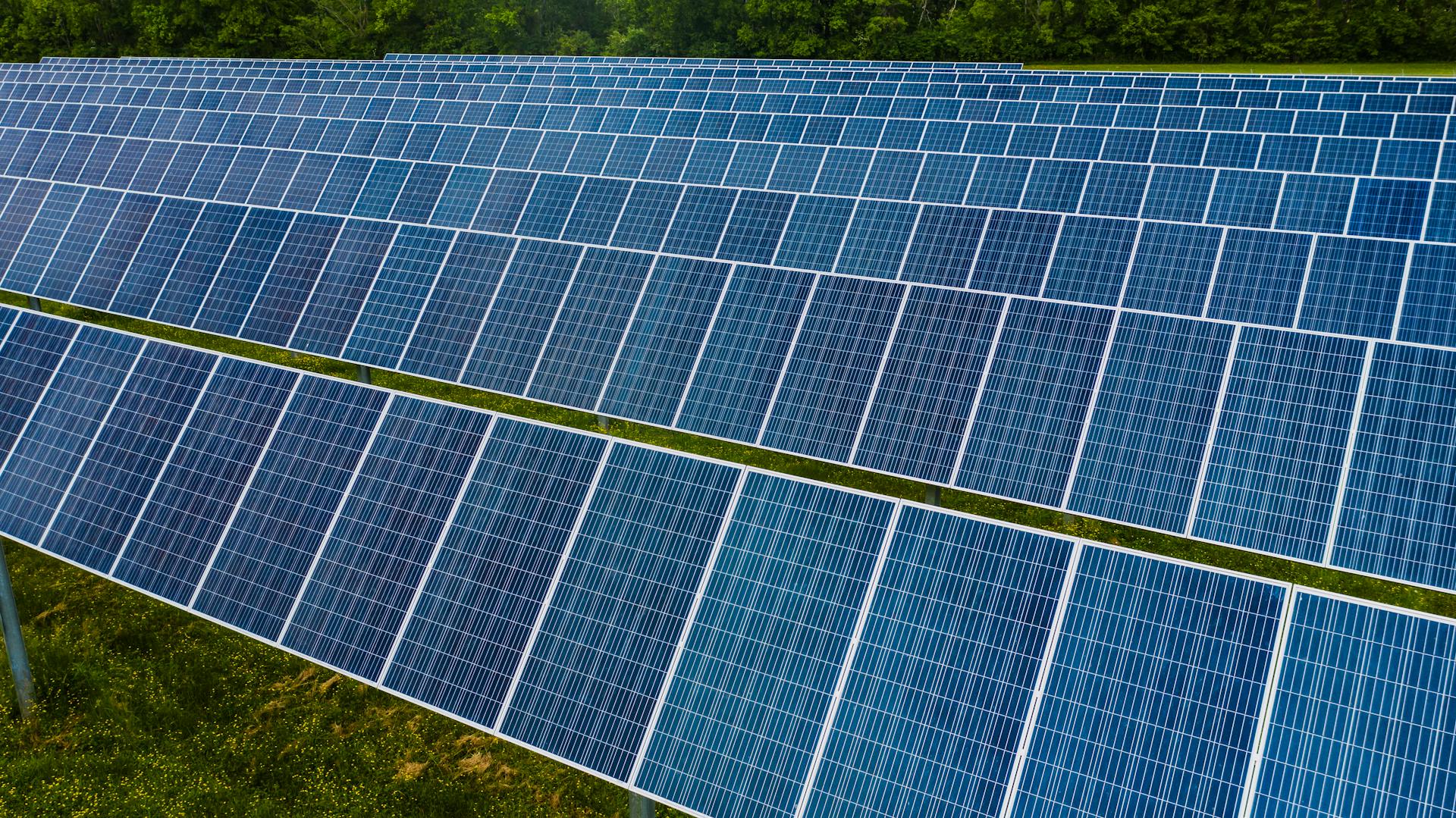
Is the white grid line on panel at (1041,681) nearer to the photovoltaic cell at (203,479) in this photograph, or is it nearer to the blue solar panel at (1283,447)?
the blue solar panel at (1283,447)

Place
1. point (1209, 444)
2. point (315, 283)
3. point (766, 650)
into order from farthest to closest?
point (315, 283), point (1209, 444), point (766, 650)

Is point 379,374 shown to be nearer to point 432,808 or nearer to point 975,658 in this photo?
point 432,808

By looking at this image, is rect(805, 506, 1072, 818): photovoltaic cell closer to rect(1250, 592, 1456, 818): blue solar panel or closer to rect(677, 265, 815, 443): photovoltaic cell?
rect(1250, 592, 1456, 818): blue solar panel

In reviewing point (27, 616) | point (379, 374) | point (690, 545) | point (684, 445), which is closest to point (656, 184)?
point (684, 445)

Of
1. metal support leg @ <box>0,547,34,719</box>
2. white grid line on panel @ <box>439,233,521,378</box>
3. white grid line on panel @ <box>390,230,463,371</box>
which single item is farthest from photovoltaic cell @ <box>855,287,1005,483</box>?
metal support leg @ <box>0,547,34,719</box>

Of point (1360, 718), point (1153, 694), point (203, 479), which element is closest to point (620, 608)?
point (1153, 694)

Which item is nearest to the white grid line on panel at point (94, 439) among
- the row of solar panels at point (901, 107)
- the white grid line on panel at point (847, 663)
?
the white grid line on panel at point (847, 663)

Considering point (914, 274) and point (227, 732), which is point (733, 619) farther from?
point (914, 274)
